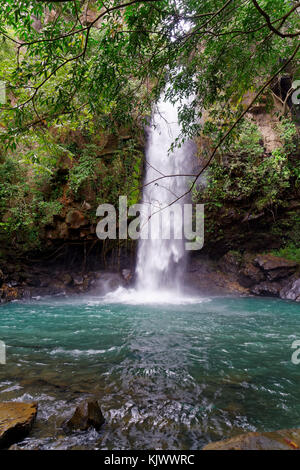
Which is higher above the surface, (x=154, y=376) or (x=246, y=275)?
(x=246, y=275)

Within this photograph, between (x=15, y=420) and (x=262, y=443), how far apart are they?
217 cm

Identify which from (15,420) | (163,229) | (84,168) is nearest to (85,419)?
(15,420)

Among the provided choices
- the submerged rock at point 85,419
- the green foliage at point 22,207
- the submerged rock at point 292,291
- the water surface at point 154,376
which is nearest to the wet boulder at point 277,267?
the submerged rock at point 292,291

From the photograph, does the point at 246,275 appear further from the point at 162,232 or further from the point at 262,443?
the point at 262,443

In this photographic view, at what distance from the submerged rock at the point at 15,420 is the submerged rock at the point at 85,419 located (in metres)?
0.38

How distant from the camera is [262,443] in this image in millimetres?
2004

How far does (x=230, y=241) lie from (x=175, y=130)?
685 cm

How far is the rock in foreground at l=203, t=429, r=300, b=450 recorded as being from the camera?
1.98m

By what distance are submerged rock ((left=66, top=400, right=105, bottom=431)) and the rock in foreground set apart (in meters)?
1.12

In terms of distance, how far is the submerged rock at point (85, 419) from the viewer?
2.56 metres

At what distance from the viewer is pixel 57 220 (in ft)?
37.8

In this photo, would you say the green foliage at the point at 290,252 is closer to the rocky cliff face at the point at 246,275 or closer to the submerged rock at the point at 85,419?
the rocky cliff face at the point at 246,275

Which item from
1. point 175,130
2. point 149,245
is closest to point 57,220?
point 149,245
